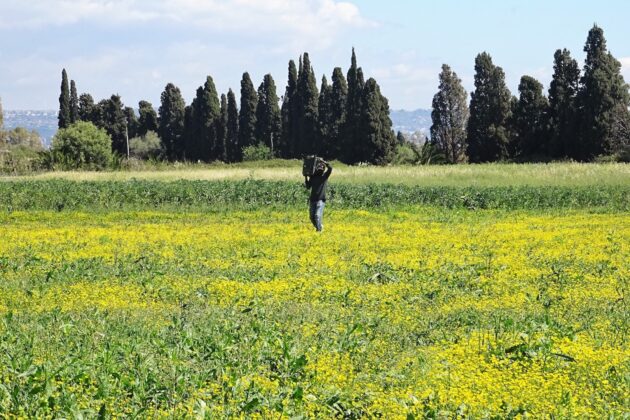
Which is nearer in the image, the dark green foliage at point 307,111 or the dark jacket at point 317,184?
the dark jacket at point 317,184

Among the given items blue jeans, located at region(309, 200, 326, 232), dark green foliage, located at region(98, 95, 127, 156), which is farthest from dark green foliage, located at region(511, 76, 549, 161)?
dark green foliage, located at region(98, 95, 127, 156)

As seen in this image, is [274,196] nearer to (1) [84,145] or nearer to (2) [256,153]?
(1) [84,145]

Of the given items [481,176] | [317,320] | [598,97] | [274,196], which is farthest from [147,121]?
[317,320]

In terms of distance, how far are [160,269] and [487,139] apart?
209 feet

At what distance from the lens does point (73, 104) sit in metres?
118

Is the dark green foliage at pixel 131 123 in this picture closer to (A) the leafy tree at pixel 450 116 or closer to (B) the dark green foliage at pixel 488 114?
(A) the leafy tree at pixel 450 116

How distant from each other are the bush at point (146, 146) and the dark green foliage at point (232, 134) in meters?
13.8

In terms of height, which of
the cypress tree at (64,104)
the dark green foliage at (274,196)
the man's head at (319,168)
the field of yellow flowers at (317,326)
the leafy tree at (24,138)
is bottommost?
the field of yellow flowers at (317,326)

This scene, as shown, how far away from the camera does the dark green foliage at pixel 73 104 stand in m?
116

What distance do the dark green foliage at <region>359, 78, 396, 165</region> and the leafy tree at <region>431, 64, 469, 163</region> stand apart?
299 inches

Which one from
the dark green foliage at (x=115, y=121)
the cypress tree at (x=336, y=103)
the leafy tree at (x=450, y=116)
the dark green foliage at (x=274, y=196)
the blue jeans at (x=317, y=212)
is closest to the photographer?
the blue jeans at (x=317, y=212)

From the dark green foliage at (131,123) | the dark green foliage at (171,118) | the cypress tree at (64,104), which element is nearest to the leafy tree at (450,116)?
the dark green foliage at (171,118)

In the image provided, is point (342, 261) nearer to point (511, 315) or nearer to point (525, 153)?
point (511, 315)

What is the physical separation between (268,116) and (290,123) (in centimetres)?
634
